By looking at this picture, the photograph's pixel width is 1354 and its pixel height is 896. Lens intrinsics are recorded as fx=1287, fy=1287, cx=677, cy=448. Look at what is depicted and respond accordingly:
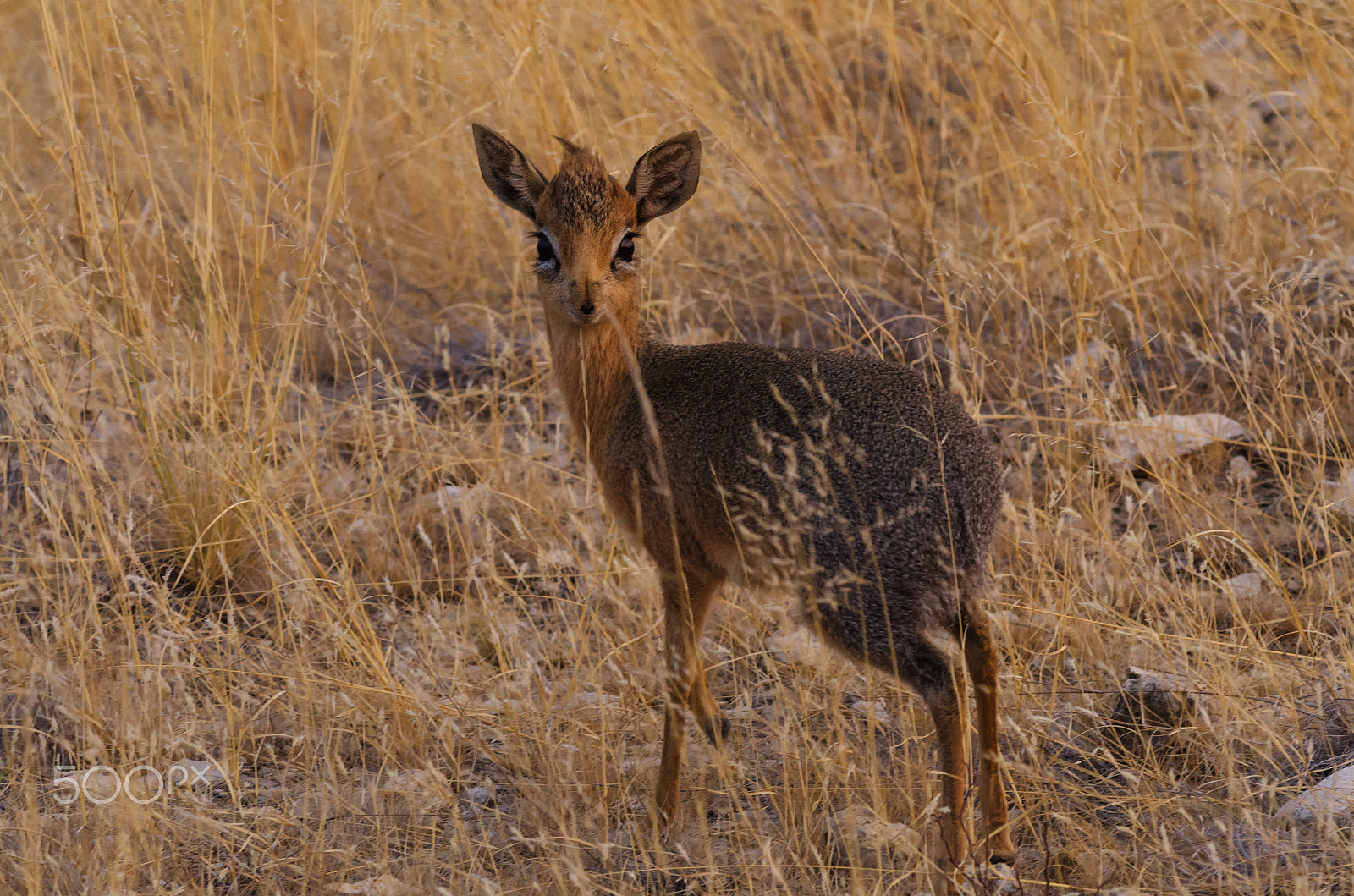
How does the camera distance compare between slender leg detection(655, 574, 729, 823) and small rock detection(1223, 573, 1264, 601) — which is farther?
small rock detection(1223, 573, 1264, 601)

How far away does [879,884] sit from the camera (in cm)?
252

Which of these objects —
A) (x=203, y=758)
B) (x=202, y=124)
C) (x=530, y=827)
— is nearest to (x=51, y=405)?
(x=202, y=124)

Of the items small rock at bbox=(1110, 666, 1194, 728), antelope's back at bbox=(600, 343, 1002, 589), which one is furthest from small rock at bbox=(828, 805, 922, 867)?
small rock at bbox=(1110, 666, 1194, 728)

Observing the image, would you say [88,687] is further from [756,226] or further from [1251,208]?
[1251,208]

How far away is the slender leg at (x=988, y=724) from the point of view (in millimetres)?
2742

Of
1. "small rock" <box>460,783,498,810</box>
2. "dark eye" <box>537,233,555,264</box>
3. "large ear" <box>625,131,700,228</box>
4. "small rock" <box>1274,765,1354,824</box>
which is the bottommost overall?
"small rock" <box>1274,765,1354,824</box>

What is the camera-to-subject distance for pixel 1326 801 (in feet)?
8.84

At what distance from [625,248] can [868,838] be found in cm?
163

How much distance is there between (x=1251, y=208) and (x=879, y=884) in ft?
10.2

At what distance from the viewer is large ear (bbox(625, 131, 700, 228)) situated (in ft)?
11.2

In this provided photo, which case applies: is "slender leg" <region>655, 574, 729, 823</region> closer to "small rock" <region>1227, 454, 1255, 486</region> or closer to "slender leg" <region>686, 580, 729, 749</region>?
"slender leg" <region>686, 580, 729, 749</region>

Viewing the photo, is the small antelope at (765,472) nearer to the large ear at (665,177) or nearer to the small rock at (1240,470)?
the large ear at (665,177)

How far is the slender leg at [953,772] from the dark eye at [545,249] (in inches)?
60.3
